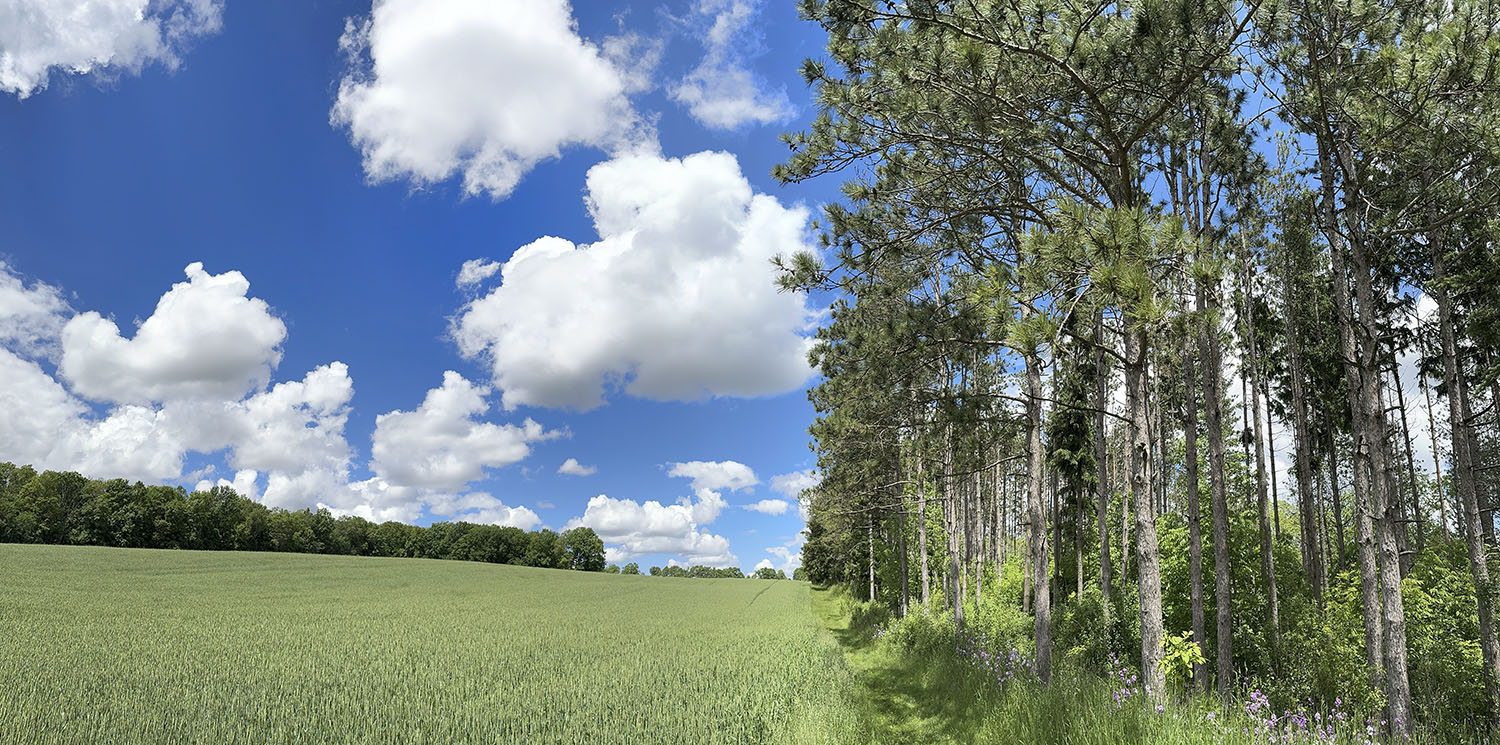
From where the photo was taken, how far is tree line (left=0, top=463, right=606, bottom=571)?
79.2 metres

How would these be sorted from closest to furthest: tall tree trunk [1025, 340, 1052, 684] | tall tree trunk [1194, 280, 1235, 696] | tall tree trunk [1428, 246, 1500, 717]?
1. tall tree trunk [1025, 340, 1052, 684]
2. tall tree trunk [1194, 280, 1235, 696]
3. tall tree trunk [1428, 246, 1500, 717]

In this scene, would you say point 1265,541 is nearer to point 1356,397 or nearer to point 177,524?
point 1356,397

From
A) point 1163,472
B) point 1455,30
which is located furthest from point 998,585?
point 1455,30

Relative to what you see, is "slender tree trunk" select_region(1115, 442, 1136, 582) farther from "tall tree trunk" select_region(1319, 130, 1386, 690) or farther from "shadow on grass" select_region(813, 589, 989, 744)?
"tall tree trunk" select_region(1319, 130, 1386, 690)

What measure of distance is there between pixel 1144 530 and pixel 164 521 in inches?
4335

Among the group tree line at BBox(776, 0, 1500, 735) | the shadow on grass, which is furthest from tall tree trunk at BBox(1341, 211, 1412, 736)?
the shadow on grass

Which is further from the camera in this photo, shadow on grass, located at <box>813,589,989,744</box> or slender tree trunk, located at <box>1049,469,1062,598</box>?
slender tree trunk, located at <box>1049,469,1062,598</box>

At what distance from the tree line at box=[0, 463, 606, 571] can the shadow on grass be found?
98.2 m

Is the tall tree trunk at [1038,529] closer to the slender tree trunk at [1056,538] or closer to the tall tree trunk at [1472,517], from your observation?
the tall tree trunk at [1472,517]

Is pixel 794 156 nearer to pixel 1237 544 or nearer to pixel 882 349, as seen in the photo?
pixel 882 349

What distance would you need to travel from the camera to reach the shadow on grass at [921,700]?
8.52 meters

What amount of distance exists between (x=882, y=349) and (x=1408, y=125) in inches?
201

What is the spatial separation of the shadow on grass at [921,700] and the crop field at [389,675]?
674mm

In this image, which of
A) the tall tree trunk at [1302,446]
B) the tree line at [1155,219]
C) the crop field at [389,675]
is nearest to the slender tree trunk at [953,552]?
the tree line at [1155,219]
